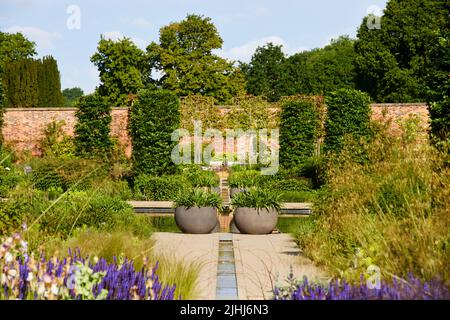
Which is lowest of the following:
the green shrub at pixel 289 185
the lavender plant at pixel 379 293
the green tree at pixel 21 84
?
the green shrub at pixel 289 185

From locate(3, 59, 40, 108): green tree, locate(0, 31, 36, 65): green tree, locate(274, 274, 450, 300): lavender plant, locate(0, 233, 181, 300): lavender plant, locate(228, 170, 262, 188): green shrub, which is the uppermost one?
locate(0, 31, 36, 65): green tree

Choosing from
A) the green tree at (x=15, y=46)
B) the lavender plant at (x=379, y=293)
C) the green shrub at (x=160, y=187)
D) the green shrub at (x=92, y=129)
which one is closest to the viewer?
the lavender plant at (x=379, y=293)

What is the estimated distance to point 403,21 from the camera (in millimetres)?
33062

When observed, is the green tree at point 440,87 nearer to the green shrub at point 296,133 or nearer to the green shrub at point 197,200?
the green shrub at point 197,200

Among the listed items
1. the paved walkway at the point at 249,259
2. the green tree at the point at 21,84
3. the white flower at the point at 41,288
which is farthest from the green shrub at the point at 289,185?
the green tree at the point at 21,84

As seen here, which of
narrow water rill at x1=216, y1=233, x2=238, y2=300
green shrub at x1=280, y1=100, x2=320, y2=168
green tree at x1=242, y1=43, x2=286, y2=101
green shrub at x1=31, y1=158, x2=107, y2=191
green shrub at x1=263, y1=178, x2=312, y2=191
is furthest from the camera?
green tree at x1=242, y1=43, x2=286, y2=101

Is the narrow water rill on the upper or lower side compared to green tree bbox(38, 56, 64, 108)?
lower

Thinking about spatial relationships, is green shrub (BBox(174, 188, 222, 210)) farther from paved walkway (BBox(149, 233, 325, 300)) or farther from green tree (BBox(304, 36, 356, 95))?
green tree (BBox(304, 36, 356, 95))


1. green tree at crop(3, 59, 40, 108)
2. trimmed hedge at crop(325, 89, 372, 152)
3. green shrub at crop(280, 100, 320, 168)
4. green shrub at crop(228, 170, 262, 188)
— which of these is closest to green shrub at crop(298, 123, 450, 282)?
green shrub at crop(228, 170, 262, 188)

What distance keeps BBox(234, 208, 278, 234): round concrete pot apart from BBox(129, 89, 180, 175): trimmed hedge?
8.57 metres

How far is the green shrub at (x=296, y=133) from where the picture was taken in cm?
2036

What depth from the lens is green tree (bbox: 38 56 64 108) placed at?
104ft

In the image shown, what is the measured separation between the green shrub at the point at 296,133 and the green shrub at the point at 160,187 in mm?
4039
